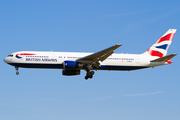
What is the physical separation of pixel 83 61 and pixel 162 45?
14.2m

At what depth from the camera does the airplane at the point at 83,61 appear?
41.5 metres

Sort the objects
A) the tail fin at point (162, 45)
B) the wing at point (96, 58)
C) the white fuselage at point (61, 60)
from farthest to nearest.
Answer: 1. the tail fin at point (162, 45)
2. the white fuselage at point (61, 60)
3. the wing at point (96, 58)

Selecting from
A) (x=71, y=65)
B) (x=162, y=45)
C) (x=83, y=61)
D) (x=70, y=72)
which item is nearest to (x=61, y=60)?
(x=71, y=65)

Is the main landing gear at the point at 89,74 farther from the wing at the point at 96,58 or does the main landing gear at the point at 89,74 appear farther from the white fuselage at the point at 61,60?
the wing at the point at 96,58

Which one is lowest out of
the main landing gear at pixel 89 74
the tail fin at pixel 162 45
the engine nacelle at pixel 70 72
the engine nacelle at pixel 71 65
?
the main landing gear at pixel 89 74

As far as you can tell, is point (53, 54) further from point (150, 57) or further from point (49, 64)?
point (150, 57)

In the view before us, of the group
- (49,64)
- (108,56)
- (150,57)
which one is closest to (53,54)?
(49,64)

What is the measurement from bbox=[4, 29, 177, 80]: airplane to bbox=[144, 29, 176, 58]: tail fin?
36.5 inches

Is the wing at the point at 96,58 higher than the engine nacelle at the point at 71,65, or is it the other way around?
the wing at the point at 96,58

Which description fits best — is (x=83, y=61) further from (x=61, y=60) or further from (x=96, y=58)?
(x=61, y=60)

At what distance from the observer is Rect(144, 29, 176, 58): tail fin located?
46.9 m

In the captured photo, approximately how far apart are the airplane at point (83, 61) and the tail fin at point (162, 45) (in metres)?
0.93

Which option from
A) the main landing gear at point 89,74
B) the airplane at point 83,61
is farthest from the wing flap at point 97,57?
the main landing gear at point 89,74

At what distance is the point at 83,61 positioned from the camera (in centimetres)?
4172
